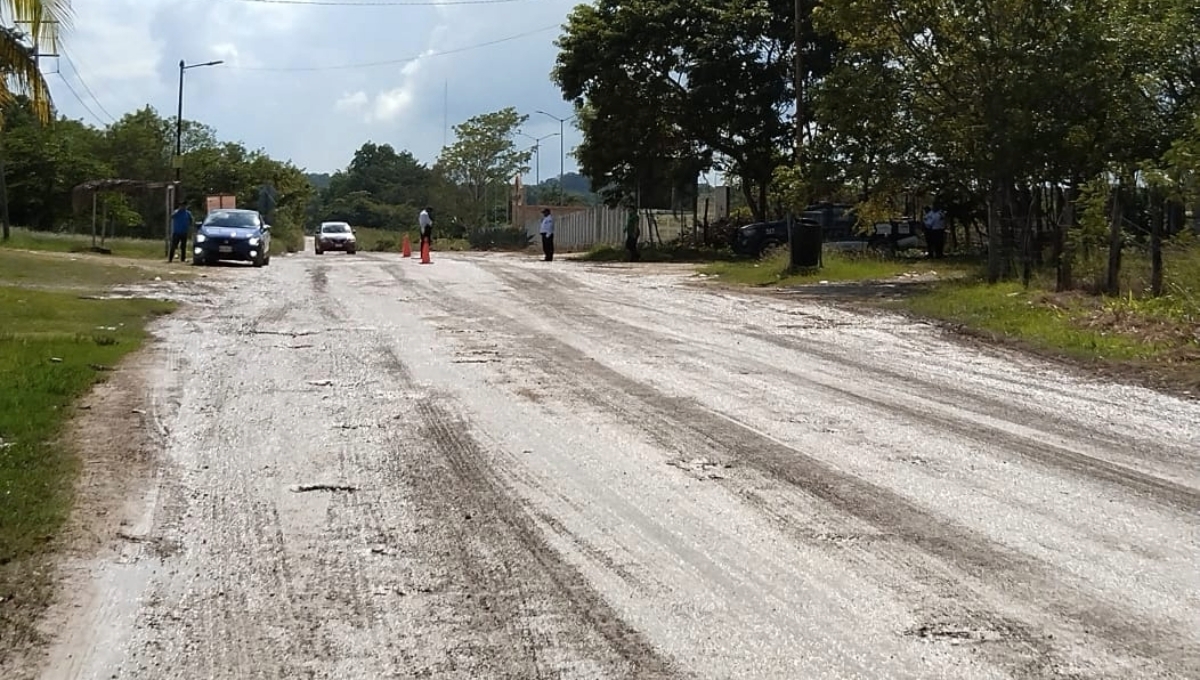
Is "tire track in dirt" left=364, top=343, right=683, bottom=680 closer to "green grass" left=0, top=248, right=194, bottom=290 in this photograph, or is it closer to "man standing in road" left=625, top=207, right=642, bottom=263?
"green grass" left=0, top=248, right=194, bottom=290

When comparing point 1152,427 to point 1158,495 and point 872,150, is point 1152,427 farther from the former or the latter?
point 872,150

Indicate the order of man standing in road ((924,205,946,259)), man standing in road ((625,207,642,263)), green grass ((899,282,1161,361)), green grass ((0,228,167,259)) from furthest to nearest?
man standing in road ((625,207,642,263)) → green grass ((0,228,167,259)) → man standing in road ((924,205,946,259)) → green grass ((899,282,1161,361))

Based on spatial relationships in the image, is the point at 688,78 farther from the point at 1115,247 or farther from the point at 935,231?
the point at 1115,247

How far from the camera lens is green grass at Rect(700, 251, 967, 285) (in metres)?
24.4

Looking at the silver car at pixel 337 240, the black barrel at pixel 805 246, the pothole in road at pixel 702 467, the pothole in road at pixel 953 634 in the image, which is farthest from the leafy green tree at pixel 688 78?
the pothole in road at pixel 953 634

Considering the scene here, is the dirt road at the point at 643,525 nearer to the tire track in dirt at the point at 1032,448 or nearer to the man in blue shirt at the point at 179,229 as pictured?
the tire track in dirt at the point at 1032,448

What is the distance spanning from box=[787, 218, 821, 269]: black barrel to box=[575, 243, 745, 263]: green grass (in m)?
10.4

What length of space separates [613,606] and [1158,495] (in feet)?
11.5

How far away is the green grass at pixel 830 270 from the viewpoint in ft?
80.1

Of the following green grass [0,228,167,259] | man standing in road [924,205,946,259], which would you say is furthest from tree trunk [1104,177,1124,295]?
green grass [0,228,167,259]

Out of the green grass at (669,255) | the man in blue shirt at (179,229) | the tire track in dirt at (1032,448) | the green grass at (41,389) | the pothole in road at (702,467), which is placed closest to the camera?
the green grass at (41,389)

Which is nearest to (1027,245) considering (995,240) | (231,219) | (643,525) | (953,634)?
(995,240)

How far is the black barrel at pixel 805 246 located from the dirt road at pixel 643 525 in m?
13.2

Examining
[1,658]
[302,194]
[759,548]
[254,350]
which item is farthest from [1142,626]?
[302,194]
